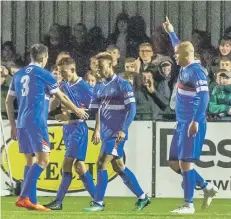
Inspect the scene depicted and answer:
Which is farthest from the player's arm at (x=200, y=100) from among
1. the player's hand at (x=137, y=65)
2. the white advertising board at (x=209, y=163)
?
the player's hand at (x=137, y=65)

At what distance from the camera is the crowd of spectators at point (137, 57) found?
48.1ft

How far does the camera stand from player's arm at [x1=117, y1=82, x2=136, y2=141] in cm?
1164

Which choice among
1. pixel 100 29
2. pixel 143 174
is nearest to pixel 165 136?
pixel 143 174

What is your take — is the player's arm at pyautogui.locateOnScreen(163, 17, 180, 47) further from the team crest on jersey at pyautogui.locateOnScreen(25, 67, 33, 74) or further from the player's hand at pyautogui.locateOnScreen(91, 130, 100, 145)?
the team crest on jersey at pyautogui.locateOnScreen(25, 67, 33, 74)

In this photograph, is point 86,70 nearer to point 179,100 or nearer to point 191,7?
point 191,7

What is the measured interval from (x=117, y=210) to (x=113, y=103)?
1.18 meters

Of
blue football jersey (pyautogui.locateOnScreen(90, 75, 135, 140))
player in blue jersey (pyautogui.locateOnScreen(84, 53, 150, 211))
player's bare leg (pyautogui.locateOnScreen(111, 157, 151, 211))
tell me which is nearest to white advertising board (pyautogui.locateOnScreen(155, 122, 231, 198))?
player's bare leg (pyautogui.locateOnScreen(111, 157, 151, 211))

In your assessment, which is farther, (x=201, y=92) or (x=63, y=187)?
(x=63, y=187)

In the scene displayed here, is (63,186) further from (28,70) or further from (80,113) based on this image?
(28,70)

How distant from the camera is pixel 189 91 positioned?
38.0ft

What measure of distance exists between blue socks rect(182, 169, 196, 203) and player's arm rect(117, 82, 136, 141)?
0.76 metres

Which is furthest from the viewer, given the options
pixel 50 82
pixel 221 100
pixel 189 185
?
pixel 221 100

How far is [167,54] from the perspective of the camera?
616 inches

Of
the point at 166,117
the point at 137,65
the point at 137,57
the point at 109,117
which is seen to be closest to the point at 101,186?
the point at 109,117
